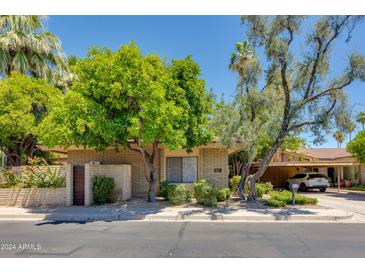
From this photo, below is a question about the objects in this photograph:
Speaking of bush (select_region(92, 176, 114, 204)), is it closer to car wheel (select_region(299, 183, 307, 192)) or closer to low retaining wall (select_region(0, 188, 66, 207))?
low retaining wall (select_region(0, 188, 66, 207))

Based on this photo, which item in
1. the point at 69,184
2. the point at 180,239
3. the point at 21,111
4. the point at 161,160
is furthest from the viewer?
the point at 161,160

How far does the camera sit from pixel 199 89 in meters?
12.4

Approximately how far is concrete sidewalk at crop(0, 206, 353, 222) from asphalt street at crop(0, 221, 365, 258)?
0.69 metres

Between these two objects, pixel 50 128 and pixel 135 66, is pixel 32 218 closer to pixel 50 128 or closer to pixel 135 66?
pixel 50 128

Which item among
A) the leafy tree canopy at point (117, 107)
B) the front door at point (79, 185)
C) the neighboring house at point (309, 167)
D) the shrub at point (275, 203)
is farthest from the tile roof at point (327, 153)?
the front door at point (79, 185)

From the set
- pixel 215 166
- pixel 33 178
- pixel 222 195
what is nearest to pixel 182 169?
pixel 215 166

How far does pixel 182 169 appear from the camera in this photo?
15.3 meters

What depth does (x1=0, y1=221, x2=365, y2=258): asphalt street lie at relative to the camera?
6.08m

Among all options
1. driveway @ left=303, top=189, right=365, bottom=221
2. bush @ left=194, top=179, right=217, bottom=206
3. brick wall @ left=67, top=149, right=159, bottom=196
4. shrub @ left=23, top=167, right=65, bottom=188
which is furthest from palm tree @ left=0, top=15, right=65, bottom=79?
driveway @ left=303, top=189, right=365, bottom=221

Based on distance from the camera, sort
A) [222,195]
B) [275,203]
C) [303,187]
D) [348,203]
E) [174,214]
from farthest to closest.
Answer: [303,187]
[348,203]
[222,195]
[275,203]
[174,214]

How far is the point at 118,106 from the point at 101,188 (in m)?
4.44

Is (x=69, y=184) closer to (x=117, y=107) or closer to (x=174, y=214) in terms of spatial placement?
(x=117, y=107)

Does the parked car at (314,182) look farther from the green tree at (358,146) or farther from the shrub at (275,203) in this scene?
the shrub at (275,203)

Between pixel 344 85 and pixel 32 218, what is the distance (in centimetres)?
1375
